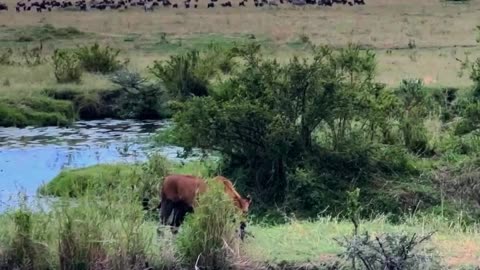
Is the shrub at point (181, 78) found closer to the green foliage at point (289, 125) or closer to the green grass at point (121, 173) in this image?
the green grass at point (121, 173)

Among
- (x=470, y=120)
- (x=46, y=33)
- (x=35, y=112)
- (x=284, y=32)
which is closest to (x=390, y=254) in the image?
(x=470, y=120)

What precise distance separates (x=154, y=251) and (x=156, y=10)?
44.4 meters

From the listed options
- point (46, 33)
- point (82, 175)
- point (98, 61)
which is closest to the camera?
point (82, 175)

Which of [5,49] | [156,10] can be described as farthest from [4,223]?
[156,10]

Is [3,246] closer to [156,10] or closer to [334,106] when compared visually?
[334,106]

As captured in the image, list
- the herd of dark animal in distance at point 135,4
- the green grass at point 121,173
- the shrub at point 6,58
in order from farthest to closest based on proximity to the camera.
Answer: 1. the herd of dark animal in distance at point 135,4
2. the shrub at point 6,58
3. the green grass at point 121,173

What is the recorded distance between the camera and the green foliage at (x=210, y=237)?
351 inches

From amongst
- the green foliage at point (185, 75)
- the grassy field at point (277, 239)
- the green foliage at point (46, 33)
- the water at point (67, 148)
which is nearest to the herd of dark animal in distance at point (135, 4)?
the green foliage at point (46, 33)

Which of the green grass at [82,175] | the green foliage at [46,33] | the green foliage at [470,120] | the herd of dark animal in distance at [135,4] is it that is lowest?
the herd of dark animal in distance at [135,4]

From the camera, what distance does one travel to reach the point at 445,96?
21531 millimetres

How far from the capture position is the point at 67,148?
20516 mm

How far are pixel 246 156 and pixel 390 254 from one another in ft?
21.9

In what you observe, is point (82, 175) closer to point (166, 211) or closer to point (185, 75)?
point (166, 211)

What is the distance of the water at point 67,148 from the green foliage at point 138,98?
1.35 feet
